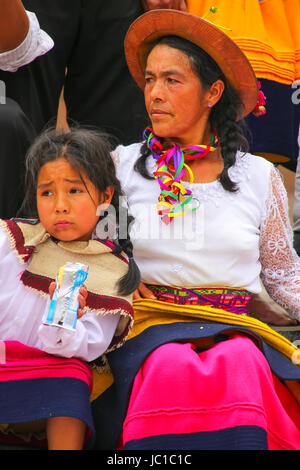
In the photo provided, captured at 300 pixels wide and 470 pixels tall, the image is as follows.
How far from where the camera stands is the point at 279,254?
2.86 m

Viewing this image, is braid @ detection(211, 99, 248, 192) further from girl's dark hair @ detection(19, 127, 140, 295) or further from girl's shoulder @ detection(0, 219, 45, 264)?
girl's shoulder @ detection(0, 219, 45, 264)

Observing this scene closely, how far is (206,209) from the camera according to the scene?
274 cm

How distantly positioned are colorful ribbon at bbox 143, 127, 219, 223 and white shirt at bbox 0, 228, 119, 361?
0.54 meters

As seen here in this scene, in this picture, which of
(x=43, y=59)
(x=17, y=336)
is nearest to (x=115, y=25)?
(x=43, y=59)

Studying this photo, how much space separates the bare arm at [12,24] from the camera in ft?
8.70

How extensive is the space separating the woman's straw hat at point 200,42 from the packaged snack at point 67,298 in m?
1.16

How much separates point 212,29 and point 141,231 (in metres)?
0.86

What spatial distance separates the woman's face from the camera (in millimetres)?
2703

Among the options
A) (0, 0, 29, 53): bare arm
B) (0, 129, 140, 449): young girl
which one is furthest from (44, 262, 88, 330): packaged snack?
(0, 0, 29, 53): bare arm

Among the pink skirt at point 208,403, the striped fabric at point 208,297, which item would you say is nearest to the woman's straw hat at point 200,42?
the striped fabric at point 208,297

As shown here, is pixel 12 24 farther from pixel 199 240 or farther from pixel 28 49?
pixel 199 240

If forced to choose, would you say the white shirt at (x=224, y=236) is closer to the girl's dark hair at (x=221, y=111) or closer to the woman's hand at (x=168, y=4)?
the girl's dark hair at (x=221, y=111)

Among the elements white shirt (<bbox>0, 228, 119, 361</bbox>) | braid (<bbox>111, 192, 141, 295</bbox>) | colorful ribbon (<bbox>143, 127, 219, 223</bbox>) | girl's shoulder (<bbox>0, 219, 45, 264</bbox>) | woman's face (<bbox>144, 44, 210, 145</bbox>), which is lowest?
white shirt (<bbox>0, 228, 119, 361</bbox>)

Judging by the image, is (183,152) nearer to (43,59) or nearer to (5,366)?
(43,59)
